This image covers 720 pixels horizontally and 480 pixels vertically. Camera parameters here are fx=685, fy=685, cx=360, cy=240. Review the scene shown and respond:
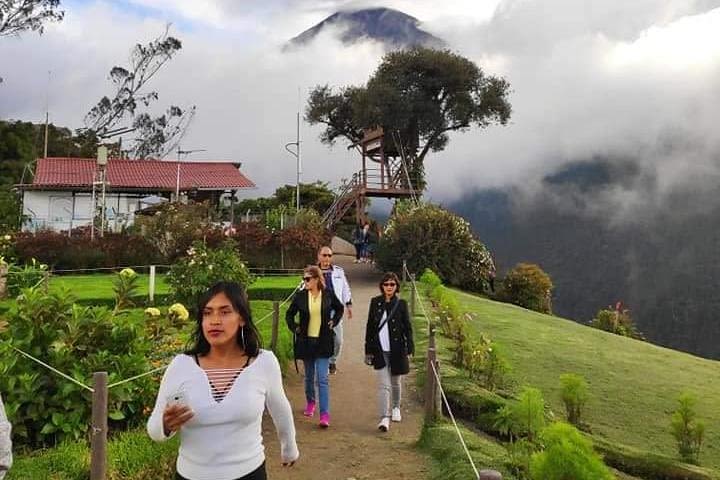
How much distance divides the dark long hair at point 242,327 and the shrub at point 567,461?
2.05 metres

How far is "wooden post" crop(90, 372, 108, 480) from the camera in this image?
141 inches

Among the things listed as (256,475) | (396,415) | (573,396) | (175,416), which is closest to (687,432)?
(573,396)

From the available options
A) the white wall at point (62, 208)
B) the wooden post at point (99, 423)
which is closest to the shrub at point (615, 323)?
the wooden post at point (99, 423)

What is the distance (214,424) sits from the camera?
2.45 metres

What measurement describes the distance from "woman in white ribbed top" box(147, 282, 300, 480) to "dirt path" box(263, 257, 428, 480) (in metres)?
2.55

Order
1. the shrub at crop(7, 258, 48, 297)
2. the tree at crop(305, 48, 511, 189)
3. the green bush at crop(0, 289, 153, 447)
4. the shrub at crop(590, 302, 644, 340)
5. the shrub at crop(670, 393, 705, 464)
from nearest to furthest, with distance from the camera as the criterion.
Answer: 1. the green bush at crop(0, 289, 153, 447)
2. the shrub at crop(670, 393, 705, 464)
3. the shrub at crop(7, 258, 48, 297)
4. the shrub at crop(590, 302, 644, 340)
5. the tree at crop(305, 48, 511, 189)

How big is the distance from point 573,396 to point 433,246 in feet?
39.3

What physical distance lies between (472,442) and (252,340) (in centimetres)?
349

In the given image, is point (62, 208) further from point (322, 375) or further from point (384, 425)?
point (384, 425)

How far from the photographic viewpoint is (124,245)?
794 inches

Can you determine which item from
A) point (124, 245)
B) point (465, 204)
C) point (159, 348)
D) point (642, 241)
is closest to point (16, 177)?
point (124, 245)

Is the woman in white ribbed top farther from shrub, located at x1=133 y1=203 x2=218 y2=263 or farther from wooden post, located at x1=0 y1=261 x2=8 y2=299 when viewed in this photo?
shrub, located at x1=133 y1=203 x2=218 y2=263

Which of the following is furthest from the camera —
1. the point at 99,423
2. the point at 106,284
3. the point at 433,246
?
the point at 433,246

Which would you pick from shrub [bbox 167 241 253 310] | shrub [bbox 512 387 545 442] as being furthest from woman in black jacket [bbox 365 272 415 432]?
Result: shrub [bbox 167 241 253 310]
